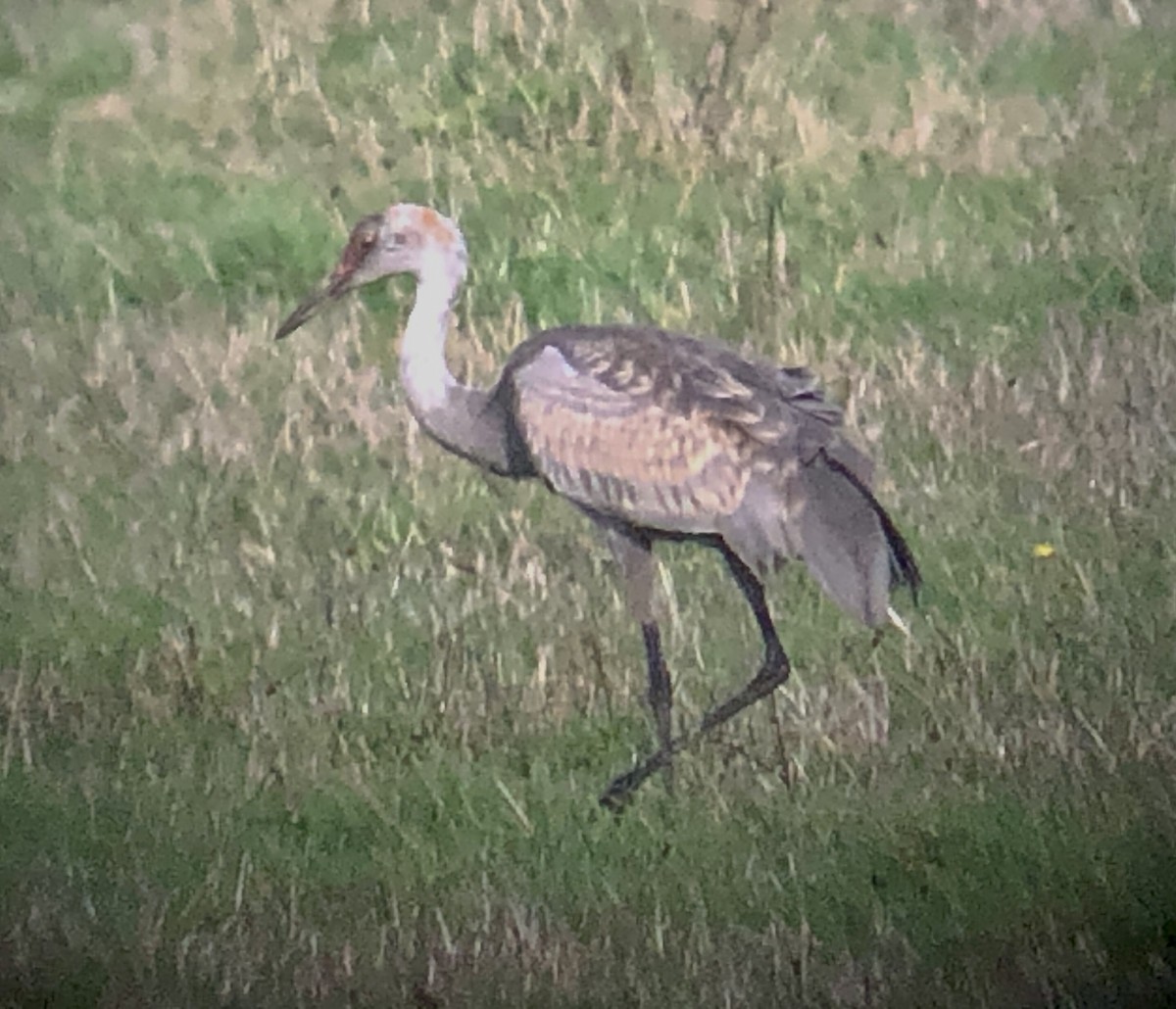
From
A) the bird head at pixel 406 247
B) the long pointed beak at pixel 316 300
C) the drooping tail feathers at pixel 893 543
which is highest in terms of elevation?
the bird head at pixel 406 247

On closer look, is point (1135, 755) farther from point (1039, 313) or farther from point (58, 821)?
point (58, 821)

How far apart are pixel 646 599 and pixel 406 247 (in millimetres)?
439

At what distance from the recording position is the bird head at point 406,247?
3.66ft

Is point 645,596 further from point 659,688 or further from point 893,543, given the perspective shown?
point 893,543

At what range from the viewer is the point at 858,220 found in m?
1.13

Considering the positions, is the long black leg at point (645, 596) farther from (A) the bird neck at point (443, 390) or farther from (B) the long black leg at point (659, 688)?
(A) the bird neck at point (443, 390)

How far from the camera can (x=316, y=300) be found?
114 centimetres

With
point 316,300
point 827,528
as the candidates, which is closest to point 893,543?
point 827,528

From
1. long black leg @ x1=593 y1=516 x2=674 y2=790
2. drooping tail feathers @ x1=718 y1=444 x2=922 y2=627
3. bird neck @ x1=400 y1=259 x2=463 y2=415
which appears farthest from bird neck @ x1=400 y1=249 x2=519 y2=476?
drooping tail feathers @ x1=718 y1=444 x2=922 y2=627

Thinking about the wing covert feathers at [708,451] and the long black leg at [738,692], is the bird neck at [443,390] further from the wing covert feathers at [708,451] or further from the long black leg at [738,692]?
the long black leg at [738,692]

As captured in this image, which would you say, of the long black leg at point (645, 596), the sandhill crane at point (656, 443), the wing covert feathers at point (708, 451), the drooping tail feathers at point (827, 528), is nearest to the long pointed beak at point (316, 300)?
the sandhill crane at point (656, 443)

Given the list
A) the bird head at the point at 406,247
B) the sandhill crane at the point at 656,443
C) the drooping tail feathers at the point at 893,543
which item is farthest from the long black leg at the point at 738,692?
the bird head at the point at 406,247

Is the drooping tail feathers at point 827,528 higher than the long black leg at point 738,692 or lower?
higher

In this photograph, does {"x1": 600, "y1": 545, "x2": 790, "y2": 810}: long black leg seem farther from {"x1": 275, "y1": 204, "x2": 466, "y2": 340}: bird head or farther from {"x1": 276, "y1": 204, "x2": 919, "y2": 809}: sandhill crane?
{"x1": 275, "y1": 204, "x2": 466, "y2": 340}: bird head
